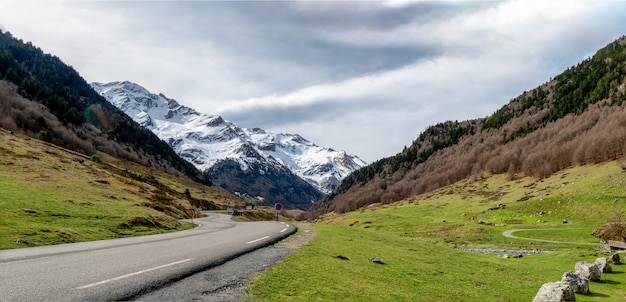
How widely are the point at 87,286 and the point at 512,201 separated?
138 m

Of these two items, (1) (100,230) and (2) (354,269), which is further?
(1) (100,230)

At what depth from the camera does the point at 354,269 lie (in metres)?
22.8

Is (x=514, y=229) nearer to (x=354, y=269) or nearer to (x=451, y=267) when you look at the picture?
(x=451, y=267)

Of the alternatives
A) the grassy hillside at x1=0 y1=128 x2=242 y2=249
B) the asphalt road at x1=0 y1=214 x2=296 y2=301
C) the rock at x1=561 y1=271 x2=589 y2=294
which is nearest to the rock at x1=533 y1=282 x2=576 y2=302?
the rock at x1=561 y1=271 x2=589 y2=294

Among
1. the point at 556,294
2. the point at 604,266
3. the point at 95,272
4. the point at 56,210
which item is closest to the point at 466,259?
the point at 604,266

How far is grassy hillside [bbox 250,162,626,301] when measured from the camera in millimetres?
17656

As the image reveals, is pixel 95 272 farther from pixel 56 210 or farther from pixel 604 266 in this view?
pixel 604 266

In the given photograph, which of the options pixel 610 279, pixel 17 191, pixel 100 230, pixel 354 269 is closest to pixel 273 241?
pixel 354 269

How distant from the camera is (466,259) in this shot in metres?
39.6

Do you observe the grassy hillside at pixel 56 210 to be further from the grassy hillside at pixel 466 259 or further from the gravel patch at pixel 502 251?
the gravel patch at pixel 502 251

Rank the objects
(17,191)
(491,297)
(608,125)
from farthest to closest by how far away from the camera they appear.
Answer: (608,125) < (17,191) < (491,297)

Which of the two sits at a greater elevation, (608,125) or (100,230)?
(608,125)

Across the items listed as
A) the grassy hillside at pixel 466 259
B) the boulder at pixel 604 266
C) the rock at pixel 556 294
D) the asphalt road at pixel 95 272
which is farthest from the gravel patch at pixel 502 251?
the asphalt road at pixel 95 272

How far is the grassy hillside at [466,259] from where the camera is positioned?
17656 millimetres
